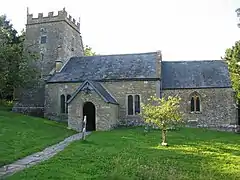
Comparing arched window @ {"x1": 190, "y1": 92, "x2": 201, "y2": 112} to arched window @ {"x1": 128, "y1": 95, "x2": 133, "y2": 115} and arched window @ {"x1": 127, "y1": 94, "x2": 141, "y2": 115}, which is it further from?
arched window @ {"x1": 128, "y1": 95, "x2": 133, "y2": 115}

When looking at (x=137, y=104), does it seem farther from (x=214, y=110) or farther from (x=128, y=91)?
(x=214, y=110)

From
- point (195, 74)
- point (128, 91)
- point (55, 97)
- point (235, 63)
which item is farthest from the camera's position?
point (235, 63)

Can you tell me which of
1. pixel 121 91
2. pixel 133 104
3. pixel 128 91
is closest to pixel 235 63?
pixel 133 104

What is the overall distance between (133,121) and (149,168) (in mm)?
21223

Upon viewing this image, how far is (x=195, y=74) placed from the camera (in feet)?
116

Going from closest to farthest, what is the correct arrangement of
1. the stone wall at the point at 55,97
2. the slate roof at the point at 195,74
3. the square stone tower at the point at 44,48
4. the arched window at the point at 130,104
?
the slate roof at the point at 195,74 < the arched window at the point at 130,104 < the stone wall at the point at 55,97 < the square stone tower at the point at 44,48

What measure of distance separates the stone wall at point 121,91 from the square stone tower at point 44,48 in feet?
10.7

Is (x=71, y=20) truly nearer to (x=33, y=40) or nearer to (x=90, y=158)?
(x=33, y=40)

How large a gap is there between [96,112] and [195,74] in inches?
528

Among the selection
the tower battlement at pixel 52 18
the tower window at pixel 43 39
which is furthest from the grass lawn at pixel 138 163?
the tower battlement at pixel 52 18

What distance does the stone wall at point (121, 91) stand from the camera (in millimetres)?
33000

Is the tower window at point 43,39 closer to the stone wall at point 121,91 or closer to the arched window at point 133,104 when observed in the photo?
the stone wall at point 121,91

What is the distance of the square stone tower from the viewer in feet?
129

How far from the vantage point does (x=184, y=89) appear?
3353 cm
